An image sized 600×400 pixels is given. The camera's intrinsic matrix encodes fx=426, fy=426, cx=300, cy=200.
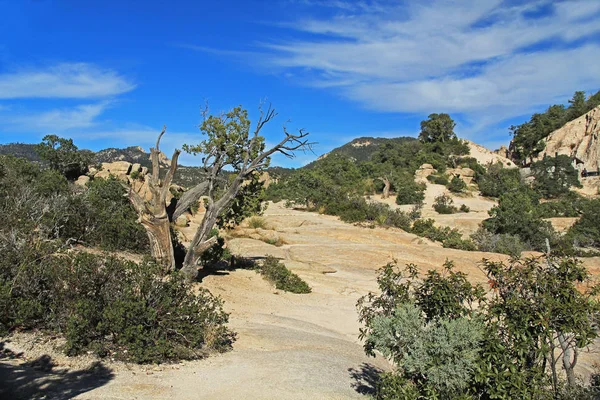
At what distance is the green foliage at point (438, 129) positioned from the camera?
6500 centimetres

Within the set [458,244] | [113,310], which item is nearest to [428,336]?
[113,310]

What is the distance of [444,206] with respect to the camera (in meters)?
37.3

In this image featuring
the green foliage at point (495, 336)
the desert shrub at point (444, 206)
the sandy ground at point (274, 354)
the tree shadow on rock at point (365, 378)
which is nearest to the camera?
the green foliage at point (495, 336)

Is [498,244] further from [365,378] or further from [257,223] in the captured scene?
[365,378]

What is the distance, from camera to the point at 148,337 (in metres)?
6.19

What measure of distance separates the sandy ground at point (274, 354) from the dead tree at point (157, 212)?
1.52m

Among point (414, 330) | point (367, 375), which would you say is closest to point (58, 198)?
point (367, 375)

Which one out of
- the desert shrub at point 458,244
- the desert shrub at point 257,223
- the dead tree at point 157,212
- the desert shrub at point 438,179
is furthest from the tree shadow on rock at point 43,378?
the desert shrub at point 438,179

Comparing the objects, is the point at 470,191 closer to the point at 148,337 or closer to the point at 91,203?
the point at 91,203

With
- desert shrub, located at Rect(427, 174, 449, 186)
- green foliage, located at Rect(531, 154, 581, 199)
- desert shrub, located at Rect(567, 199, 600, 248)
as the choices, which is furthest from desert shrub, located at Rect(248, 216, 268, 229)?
Answer: green foliage, located at Rect(531, 154, 581, 199)

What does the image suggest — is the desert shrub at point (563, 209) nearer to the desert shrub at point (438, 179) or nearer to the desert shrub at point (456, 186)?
the desert shrub at point (456, 186)

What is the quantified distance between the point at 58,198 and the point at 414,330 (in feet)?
37.0

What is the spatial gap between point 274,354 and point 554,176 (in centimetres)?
4996

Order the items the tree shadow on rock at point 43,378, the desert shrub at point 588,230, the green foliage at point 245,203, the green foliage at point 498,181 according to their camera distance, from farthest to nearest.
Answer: the green foliage at point 498,181 → the desert shrub at point 588,230 → the green foliage at point 245,203 → the tree shadow on rock at point 43,378
